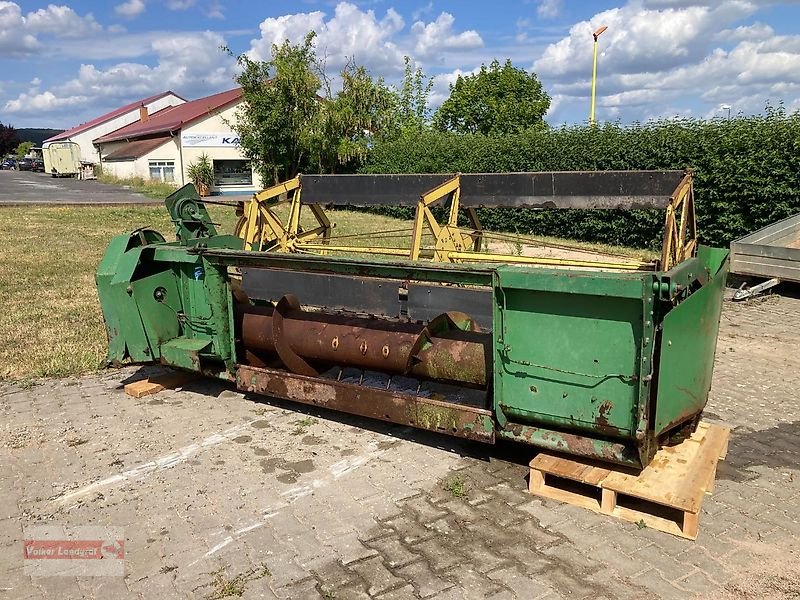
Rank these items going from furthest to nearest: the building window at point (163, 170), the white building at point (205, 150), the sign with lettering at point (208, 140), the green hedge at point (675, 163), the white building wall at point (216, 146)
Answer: the building window at point (163, 170), the sign with lettering at point (208, 140), the white building wall at point (216, 146), the white building at point (205, 150), the green hedge at point (675, 163)

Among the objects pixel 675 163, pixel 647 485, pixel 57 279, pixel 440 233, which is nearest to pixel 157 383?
pixel 440 233

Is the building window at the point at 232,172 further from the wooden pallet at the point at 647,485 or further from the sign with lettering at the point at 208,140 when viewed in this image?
the wooden pallet at the point at 647,485

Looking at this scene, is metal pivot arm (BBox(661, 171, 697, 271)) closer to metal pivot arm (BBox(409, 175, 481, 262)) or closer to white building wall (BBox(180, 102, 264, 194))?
metal pivot arm (BBox(409, 175, 481, 262))

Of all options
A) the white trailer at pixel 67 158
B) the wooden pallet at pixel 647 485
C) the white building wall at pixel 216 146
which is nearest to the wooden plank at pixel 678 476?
the wooden pallet at pixel 647 485

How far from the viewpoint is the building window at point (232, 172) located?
95.5ft

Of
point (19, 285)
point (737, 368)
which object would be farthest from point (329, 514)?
point (19, 285)

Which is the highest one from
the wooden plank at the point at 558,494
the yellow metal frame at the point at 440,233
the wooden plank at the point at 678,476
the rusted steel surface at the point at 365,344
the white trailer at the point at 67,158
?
the white trailer at the point at 67,158

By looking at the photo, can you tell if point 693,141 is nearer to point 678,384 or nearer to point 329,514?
point 678,384

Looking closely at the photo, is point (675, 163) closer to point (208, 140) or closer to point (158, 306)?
point (158, 306)

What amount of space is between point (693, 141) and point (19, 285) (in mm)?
11475

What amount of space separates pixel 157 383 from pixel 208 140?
26.6m

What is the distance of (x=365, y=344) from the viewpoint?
4137 mm

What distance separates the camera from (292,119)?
75.1 feet

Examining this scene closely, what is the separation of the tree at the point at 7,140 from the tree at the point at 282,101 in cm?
6619
